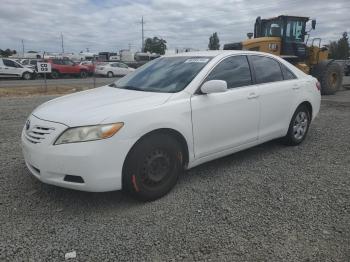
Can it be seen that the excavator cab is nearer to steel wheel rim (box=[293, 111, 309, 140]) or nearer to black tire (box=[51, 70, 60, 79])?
steel wheel rim (box=[293, 111, 309, 140])

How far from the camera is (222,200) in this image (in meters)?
3.74

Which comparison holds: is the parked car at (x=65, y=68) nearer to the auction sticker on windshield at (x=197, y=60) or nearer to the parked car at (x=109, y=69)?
the parked car at (x=109, y=69)

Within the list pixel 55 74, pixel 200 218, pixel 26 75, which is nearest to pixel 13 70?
pixel 26 75

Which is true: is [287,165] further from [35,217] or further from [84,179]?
[35,217]

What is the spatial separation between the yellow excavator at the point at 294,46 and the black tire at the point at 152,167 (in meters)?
9.41

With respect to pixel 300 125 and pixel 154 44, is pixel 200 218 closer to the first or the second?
pixel 300 125

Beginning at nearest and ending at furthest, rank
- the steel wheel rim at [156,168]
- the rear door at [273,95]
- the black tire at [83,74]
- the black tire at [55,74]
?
the steel wheel rim at [156,168] → the rear door at [273,95] → the black tire at [55,74] → the black tire at [83,74]

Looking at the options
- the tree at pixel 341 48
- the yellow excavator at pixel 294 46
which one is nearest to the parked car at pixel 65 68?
the yellow excavator at pixel 294 46

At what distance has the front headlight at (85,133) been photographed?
3254 millimetres

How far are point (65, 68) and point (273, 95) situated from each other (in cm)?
2676

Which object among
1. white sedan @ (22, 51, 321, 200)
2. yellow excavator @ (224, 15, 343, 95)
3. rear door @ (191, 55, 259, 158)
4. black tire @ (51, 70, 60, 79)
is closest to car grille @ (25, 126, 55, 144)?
white sedan @ (22, 51, 321, 200)

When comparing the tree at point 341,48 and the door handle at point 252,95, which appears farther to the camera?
the tree at point 341,48

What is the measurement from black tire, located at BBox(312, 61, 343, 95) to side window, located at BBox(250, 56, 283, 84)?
28.8ft

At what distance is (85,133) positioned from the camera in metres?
3.26
